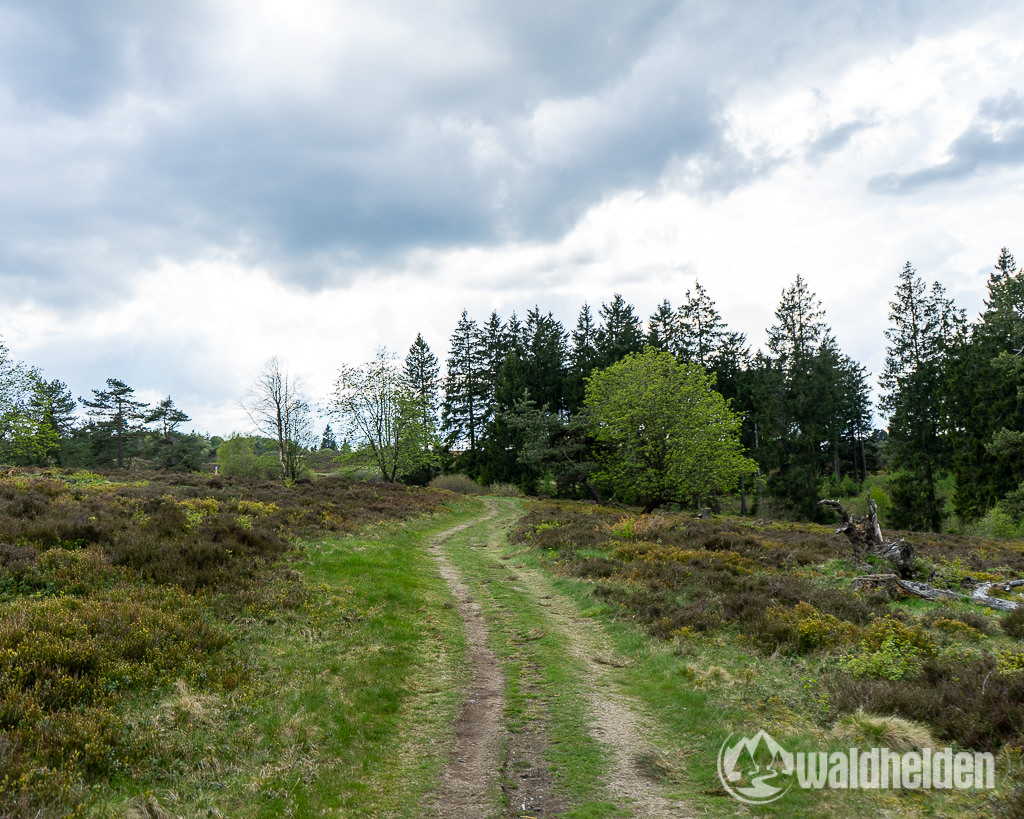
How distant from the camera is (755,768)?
19.6 ft

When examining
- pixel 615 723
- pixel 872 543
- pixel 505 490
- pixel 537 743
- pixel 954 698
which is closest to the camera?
pixel 954 698

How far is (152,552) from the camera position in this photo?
11.4 m

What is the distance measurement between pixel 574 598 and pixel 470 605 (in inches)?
114

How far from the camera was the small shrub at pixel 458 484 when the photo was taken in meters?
53.5

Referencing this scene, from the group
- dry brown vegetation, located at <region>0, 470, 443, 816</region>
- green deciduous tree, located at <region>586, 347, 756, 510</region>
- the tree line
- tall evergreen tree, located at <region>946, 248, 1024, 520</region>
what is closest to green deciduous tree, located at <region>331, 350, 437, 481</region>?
the tree line

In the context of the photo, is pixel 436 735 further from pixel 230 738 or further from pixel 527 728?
pixel 230 738

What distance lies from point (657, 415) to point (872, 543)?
63.7 ft

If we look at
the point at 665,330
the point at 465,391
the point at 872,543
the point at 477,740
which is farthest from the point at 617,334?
the point at 477,740

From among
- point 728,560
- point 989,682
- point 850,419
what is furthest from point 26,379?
point 850,419

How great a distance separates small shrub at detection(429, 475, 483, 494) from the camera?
53.5 m

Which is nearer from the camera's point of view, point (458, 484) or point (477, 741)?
point (477, 741)

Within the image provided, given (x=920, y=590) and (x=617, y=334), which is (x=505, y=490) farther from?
(x=920, y=590)

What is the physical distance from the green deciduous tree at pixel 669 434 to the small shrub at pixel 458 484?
62.0 ft

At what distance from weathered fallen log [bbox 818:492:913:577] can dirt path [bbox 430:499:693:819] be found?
1010cm
